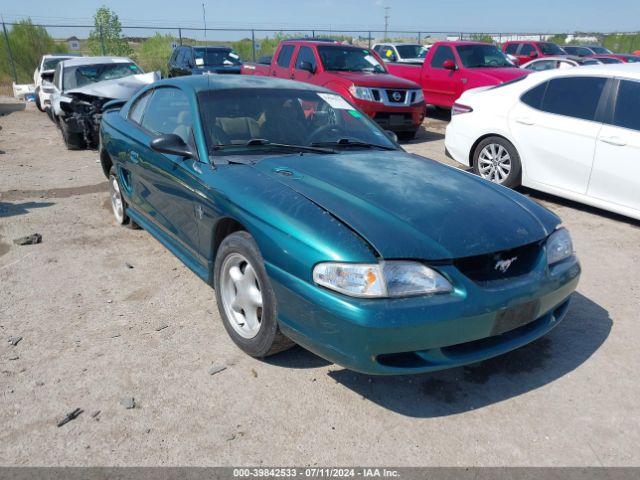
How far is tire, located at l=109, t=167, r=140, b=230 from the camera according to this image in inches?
206

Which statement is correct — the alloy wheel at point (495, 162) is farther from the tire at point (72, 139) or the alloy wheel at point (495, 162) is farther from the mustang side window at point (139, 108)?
the tire at point (72, 139)

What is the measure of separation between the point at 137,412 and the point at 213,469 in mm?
605

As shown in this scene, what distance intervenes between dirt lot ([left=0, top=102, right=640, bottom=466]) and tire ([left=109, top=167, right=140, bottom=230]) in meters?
1.03

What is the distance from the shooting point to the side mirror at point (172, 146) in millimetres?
3494

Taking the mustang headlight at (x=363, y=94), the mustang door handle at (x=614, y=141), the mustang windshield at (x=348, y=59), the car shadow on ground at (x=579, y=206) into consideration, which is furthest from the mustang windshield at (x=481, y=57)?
the mustang door handle at (x=614, y=141)

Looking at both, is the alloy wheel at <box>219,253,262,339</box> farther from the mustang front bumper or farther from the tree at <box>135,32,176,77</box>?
the tree at <box>135,32,176,77</box>

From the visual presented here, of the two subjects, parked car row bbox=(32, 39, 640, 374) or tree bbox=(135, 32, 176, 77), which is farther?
tree bbox=(135, 32, 176, 77)

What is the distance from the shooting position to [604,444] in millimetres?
2568

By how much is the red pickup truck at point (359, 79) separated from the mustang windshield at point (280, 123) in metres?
5.59

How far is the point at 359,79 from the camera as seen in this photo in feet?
32.8

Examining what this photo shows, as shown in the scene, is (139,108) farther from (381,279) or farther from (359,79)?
(359,79)

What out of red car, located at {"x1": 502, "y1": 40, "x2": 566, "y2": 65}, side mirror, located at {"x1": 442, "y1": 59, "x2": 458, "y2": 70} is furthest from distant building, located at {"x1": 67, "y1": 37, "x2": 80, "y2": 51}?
side mirror, located at {"x1": 442, "y1": 59, "x2": 458, "y2": 70}

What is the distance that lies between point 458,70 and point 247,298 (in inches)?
401

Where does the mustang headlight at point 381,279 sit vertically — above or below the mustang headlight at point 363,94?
below
